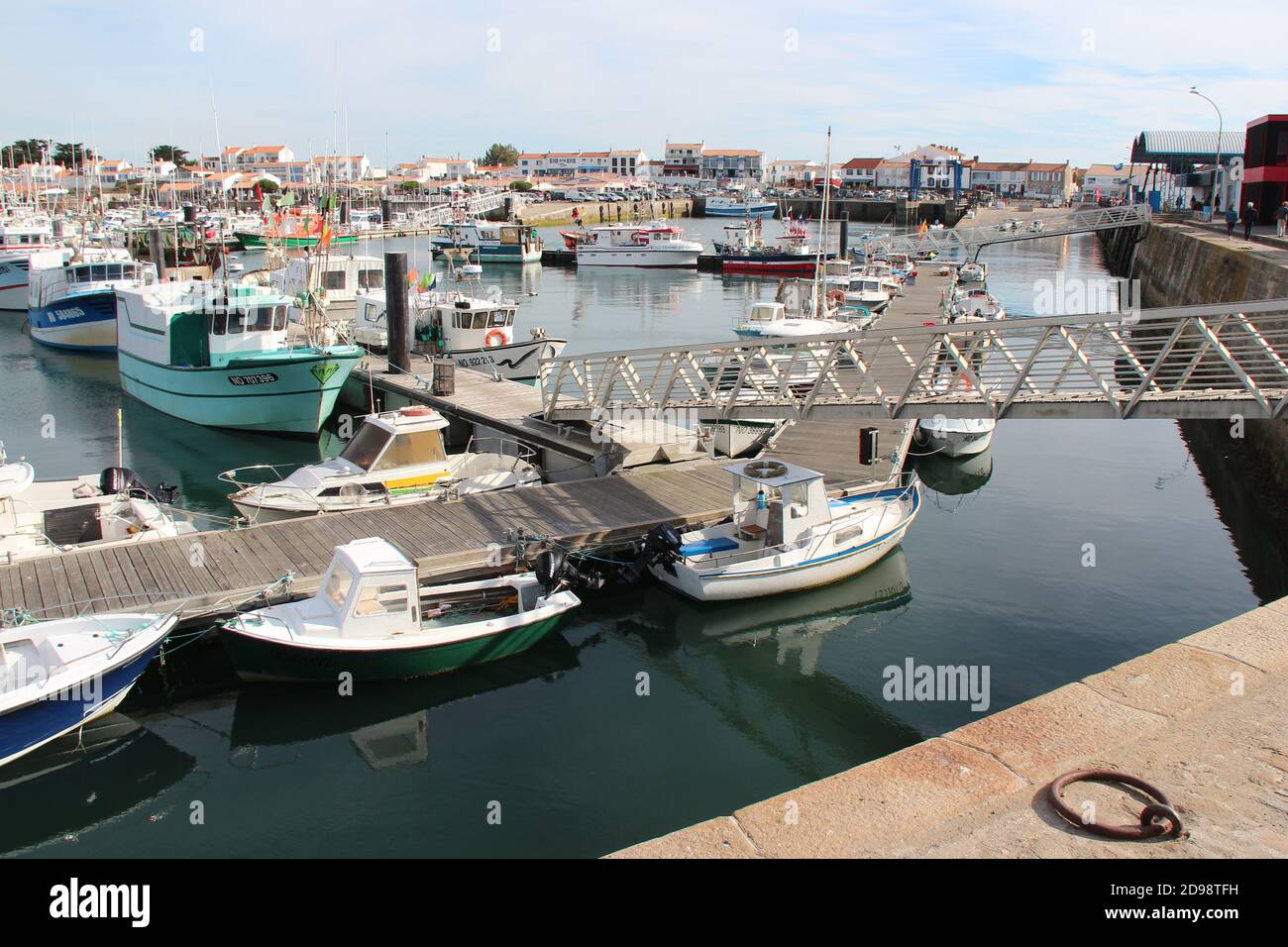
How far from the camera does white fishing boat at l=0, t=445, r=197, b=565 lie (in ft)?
49.2

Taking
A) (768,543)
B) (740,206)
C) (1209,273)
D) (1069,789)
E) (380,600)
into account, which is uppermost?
(740,206)

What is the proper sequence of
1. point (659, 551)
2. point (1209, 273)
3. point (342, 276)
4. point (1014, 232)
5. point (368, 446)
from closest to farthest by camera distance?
A: 1. point (659, 551)
2. point (368, 446)
3. point (1209, 273)
4. point (342, 276)
5. point (1014, 232)

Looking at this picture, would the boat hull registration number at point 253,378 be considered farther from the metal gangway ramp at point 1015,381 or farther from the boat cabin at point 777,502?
the boat cabin at point 777,502

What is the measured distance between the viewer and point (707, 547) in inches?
633

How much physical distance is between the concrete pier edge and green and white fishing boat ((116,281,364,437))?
2281 cm

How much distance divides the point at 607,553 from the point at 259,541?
17.8 ft

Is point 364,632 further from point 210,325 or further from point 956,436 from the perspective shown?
point 210,325

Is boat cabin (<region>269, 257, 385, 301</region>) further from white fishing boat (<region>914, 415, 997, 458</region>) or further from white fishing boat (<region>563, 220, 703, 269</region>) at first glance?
white fishing boat (<region>563, 220, 703, 269</region>)

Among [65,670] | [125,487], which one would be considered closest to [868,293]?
[125,487]

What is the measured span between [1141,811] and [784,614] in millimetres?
9379

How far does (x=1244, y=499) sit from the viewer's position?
22125 millimetres

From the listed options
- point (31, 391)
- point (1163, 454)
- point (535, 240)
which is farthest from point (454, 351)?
point (535, 240)

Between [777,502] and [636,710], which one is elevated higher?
[777,502]
